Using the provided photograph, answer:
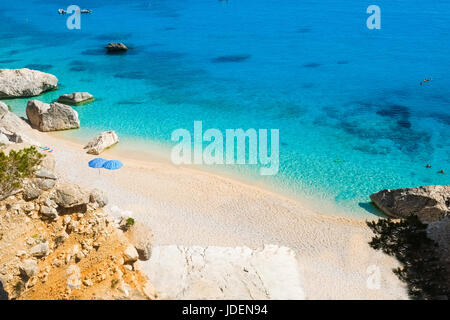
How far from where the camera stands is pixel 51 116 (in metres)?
38.3

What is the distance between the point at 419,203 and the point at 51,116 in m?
34.5

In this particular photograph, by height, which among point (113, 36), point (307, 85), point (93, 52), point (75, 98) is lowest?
point (75, 98)

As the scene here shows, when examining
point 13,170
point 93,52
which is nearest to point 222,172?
point 13,170

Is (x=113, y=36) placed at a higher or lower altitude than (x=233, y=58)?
higher

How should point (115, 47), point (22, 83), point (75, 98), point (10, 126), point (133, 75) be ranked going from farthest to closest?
point (115, 47), point (133, 75), point (22, 83), point (75, 98), point (10, 126)

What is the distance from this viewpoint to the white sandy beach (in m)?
20.5

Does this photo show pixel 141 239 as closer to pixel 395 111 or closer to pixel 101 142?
pixel 101 142

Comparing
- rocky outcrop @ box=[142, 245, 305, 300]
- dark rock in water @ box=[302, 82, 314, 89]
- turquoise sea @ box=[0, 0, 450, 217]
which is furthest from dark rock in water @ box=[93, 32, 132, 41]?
rocky outcrop @ box=[142, 245, 305, 300]

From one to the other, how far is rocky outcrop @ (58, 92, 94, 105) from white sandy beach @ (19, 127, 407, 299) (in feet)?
46.6

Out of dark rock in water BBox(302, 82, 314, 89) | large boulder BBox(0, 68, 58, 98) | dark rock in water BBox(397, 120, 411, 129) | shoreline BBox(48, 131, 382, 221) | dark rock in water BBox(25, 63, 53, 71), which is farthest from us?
dark rock in water BBox(25, 63, 53, 71)

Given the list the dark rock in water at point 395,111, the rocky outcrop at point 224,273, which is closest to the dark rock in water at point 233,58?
the dark rock in water at point 395,111

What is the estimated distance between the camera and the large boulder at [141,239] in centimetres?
2014

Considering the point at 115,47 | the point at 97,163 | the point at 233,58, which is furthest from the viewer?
the point at 115,47

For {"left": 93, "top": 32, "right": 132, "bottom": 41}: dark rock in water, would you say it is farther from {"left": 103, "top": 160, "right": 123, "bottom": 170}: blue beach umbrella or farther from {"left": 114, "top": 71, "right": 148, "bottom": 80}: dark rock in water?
{"left": 103, "top": 160, "right": 123, "bottom": 170}: blue beach umbrella
